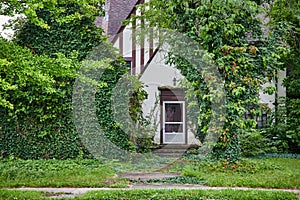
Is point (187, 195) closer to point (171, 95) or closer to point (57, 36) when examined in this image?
point (57, 36)

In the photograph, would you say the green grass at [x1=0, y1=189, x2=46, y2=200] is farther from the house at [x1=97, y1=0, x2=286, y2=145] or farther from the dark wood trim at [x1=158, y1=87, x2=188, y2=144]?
the dark wood trim at [x1=158, y1=87, x2=188, y2=144]

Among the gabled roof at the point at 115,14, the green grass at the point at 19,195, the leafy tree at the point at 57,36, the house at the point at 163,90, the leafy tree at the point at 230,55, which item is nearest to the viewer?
the green grass at the point at 19,195

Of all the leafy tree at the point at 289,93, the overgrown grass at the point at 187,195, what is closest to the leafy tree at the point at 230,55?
the overgrown grass at the point at 187,195

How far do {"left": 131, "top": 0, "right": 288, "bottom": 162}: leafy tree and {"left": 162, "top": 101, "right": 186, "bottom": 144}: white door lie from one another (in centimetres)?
459

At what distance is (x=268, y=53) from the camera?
356 inches

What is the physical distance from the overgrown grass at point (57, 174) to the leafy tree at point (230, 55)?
2903 mm

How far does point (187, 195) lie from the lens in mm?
5883

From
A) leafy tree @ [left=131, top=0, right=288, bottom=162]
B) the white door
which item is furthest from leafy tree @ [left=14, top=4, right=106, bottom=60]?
the white door

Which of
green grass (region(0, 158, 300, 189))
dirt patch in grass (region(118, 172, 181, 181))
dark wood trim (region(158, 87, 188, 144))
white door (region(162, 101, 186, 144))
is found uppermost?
dark wood trim (region(158, 87, 188, 144))

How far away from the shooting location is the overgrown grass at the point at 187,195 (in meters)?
5.79

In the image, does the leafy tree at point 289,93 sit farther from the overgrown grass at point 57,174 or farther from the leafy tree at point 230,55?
the overgrown grass at point 57,174

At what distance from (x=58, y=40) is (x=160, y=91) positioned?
4.98 metres

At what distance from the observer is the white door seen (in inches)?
544

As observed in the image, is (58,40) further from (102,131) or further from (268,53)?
(268,53)
